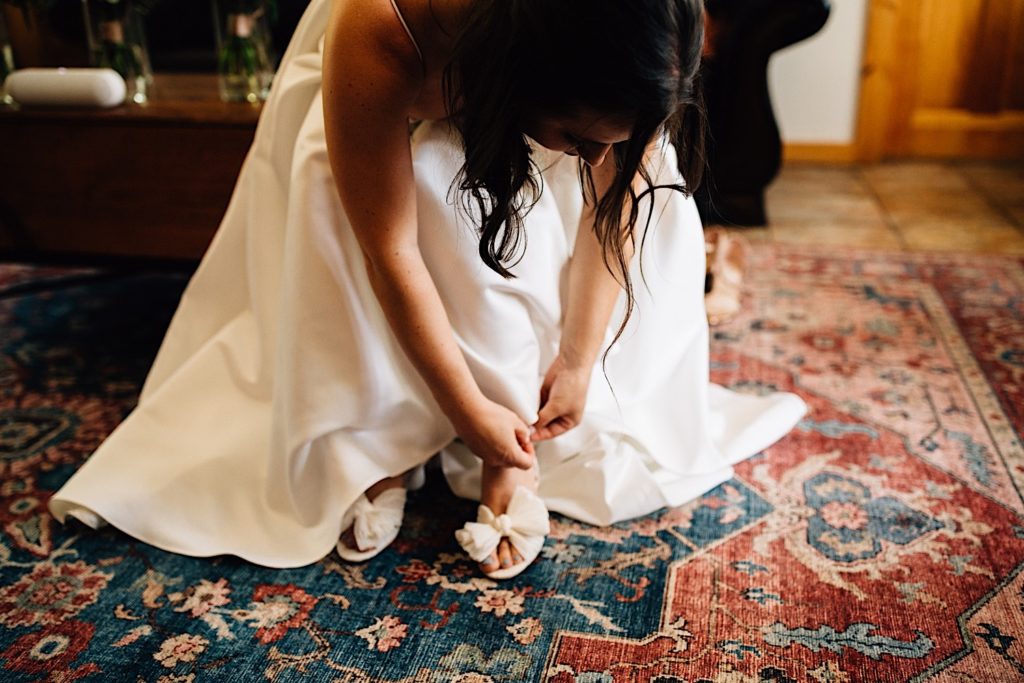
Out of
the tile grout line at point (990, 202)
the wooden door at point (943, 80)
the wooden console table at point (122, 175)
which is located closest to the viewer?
the wooden console table at point (122, 175)

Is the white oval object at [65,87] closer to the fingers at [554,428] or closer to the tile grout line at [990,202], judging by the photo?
the fingers at [554,428]

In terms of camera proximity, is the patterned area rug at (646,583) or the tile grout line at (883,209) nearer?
the patterned area rug at (646,583)

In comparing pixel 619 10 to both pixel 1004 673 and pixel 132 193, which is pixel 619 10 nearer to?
pixel 1004 673

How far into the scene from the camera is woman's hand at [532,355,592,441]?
112 centimetres

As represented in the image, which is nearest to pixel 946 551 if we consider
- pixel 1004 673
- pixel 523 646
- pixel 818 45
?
pixel 1004 673

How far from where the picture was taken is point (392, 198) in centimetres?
95

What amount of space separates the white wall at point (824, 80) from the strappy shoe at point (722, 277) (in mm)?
1159

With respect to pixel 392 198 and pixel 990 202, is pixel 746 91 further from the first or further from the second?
pixel 392 198

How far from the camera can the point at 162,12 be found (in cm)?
279

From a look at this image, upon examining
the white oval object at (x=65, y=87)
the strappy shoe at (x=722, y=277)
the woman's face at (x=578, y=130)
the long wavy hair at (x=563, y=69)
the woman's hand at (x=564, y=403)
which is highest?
the long wavy hair at (x=563, y=69)

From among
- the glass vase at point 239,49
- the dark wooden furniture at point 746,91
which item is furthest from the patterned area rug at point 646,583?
the dark wooden furniture at point 746,91

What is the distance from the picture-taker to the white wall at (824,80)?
116 inches

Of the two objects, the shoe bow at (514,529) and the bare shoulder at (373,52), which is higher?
the bare shoulder at (373,52)

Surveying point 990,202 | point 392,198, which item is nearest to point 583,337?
point 392,198
